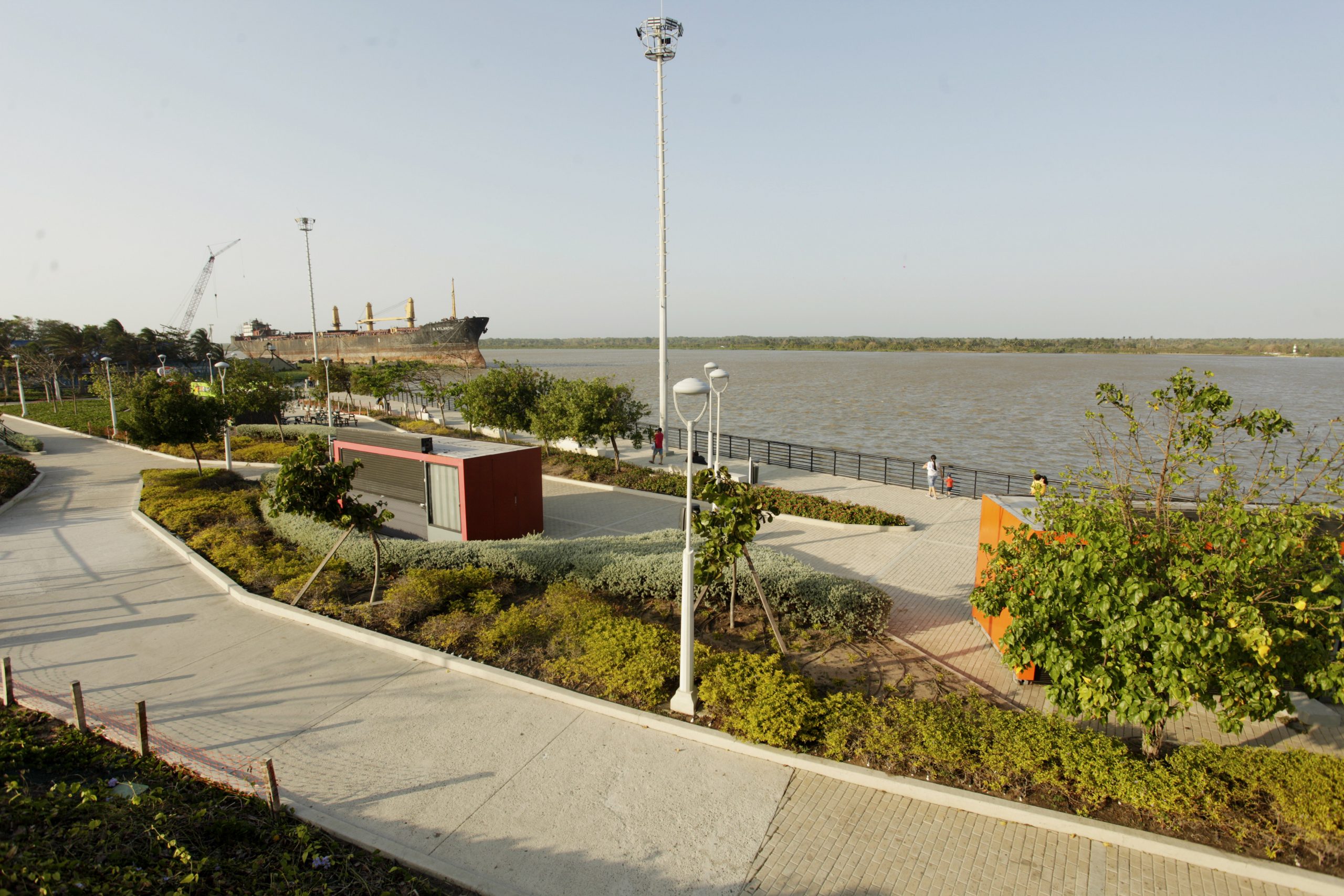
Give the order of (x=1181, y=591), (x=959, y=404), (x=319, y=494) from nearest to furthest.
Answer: (x=1181, y=591), (x=319, y=494), (x=959, y=404)

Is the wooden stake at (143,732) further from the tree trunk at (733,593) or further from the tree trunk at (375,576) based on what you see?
the tree trunk at (733,593)

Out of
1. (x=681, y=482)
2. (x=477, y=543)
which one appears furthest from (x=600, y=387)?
(x=477, y=543)

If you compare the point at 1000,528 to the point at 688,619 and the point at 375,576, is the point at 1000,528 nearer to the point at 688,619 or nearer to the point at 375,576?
the point at 688,619

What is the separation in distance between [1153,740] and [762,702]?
10.7ft

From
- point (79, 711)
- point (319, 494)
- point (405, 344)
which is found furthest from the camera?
point (405, 344)

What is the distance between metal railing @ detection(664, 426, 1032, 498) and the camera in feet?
69.8

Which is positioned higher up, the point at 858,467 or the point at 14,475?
the point at 14,475

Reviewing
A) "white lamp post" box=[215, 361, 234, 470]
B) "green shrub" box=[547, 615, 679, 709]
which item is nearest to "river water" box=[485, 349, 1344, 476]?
"green shrub" box=[547, 615, 679, 709]

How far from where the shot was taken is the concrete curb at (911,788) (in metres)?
4.54

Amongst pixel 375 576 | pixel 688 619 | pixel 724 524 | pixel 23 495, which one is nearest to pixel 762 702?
pixel 688 619

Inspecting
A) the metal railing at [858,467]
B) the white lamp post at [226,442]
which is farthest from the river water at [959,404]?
the white lamp post at [226,442]

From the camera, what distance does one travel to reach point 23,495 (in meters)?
17.8

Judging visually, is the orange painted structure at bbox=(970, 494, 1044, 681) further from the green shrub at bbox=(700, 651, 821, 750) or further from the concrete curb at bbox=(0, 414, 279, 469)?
the concrete curb at bbox=(0, 414, 279, 469)

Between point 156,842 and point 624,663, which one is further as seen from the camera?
point 624,663
